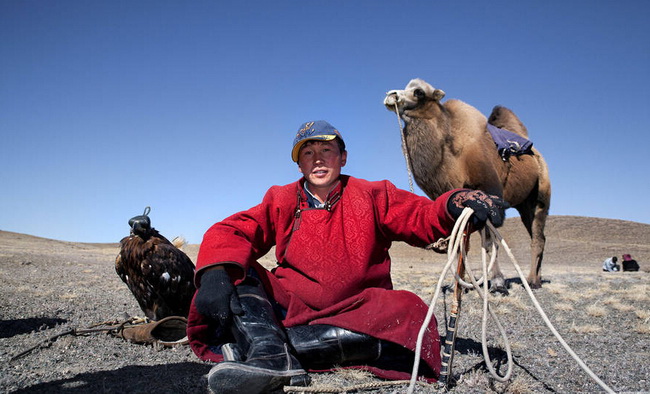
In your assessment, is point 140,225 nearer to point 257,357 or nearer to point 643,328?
point 257,357

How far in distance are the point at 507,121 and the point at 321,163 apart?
23.7ft

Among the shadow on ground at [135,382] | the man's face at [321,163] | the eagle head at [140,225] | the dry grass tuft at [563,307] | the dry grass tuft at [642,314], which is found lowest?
the shadow on ground at [135,382]

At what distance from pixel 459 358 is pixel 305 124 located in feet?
6.69

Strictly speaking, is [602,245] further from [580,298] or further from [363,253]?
[363,253]

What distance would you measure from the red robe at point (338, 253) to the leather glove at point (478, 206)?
9 cm

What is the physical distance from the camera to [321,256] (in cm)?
307

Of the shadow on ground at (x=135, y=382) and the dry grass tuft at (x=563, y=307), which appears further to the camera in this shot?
the dry grass tuft at (x=563, y=307)

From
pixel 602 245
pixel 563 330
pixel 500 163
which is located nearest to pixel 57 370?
pixel 563 330

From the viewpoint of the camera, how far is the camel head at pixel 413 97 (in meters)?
7.17

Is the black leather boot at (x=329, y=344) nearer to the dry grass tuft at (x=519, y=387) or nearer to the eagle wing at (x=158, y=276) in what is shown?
the dry grass tuft at (x=519, y=387)

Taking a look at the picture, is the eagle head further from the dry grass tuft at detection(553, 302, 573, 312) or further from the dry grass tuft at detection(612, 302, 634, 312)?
the dry grass tuft at detection(612, 302, 634, 312)

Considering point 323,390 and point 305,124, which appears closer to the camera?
point 323,390

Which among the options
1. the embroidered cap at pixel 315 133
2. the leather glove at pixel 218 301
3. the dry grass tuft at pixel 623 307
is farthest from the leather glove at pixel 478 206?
the dry grass tuft at pixel 623 307

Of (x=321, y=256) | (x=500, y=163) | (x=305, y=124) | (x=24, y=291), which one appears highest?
(x=500, y=163)
